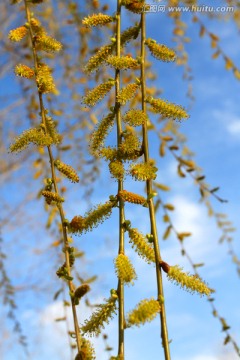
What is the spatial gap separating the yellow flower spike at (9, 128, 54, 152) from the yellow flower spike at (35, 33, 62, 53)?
0.56 feet

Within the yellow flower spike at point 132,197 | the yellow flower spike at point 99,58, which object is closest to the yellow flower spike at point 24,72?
the yellow flower spike at point 99,58

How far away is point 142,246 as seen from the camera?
2.71 ft

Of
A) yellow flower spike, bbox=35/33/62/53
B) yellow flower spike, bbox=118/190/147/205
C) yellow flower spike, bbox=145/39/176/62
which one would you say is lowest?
yellow flower spike, bbox=118/190/147/205

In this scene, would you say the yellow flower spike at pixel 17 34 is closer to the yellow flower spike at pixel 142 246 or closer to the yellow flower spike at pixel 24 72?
the yellow flower spike at pixel 24 72

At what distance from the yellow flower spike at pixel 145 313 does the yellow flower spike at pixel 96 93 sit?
1.16 ft

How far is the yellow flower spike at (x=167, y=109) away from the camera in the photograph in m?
0.93

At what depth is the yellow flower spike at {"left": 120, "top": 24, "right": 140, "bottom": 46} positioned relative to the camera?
0.99 metres

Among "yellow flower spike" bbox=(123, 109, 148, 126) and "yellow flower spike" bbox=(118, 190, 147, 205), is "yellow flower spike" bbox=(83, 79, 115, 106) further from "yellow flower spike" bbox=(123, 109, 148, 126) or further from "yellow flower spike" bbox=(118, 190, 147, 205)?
"yellow flower spike" bbox=(118, 190, 147, 205)

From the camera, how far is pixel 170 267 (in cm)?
80

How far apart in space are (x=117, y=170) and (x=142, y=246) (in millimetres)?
113

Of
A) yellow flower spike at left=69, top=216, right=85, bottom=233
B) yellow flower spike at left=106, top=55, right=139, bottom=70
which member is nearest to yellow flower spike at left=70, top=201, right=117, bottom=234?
yellow flower spike at left=69, top=216, right=85, bottom=233

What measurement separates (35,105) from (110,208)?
5.03 feet

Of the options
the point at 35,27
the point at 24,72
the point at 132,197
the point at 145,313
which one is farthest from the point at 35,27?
the point at 145,313

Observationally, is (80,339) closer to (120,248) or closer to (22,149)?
(120,248)
